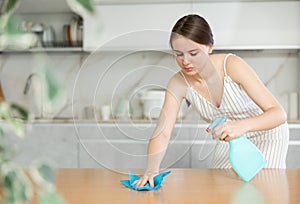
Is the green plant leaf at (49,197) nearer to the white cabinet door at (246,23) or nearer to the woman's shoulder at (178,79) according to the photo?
the woman's shoulder at (178,79)

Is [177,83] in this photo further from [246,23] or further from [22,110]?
[246,23]

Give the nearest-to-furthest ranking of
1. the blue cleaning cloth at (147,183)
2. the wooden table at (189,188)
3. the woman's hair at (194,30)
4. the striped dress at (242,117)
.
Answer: the wooden table at (189,188) → the blue cleaning cloth at (147,183) → the woman's hair at (194,30) → the striped dress at (242,117)

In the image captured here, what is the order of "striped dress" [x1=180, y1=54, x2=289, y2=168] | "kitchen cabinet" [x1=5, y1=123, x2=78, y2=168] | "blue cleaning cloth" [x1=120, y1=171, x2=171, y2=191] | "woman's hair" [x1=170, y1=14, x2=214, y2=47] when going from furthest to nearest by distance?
"kitchen cabinet" [x1=5, y1=123, x2=78, y2=168] → "striped dress" [x1=180, y1=54, x2=289, y2=168] → "woman's hair" [x1=170, y1=14, x2=214, y2=47] → "blue cleaning cloth" [x1=120, y1=171, x2=171, y2=191]

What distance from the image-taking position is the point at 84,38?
350 centimetres

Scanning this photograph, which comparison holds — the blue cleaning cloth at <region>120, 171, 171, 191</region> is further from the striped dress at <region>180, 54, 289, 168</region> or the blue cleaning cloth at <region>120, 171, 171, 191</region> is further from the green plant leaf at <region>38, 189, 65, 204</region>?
the green plant leaf at <region>38, 189, 65, 204</region>

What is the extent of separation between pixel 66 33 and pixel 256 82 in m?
2.32

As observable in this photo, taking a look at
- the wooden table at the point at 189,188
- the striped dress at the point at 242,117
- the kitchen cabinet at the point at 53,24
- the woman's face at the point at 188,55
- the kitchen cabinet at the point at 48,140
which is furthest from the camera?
the kitchen cabinet at the point at 53,24

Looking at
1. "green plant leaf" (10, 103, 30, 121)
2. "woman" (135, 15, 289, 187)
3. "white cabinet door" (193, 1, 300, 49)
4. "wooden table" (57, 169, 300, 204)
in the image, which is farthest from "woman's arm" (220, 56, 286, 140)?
"white cabinet door" (193, 1, 300, 49)

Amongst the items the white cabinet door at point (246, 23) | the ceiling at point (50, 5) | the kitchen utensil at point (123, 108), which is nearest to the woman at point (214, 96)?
the kitchen utensil at point (123, 108)

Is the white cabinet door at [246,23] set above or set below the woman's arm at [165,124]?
above

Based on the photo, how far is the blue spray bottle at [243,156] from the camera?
1.42 m

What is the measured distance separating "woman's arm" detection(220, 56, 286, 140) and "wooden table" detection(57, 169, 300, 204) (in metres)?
0.16

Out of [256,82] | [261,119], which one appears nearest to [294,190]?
[261,119]

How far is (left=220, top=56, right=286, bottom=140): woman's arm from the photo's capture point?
56.4 inches
